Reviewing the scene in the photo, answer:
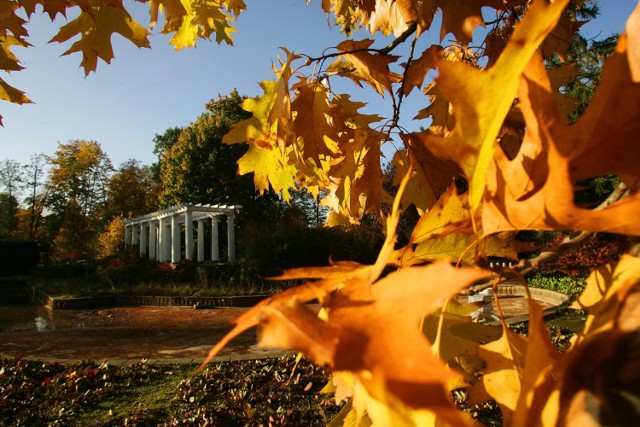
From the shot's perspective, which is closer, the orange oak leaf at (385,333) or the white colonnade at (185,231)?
the orange oak leaf at (385,333)

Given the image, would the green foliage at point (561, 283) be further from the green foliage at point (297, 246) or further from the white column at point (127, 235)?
the white column at point (127, 235)

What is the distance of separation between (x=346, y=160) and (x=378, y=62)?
1.20 ft

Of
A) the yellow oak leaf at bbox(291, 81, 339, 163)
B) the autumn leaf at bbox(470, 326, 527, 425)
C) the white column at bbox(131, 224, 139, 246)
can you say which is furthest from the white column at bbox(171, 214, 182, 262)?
the autumn leaf at bbox(470, 326, 527, 425)

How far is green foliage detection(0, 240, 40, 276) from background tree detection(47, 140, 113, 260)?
5.62 m

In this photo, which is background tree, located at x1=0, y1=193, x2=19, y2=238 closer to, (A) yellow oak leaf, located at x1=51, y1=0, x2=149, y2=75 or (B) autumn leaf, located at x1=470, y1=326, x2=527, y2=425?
(A) yellow oak leaf, located at x1=51, y1=0, x2=149, y2=75

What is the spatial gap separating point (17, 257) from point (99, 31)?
24.7m

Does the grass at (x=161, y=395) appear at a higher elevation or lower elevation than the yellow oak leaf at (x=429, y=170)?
lower

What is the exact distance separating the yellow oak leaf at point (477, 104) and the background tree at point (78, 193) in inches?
1247

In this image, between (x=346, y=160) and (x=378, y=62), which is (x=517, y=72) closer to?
(x=378, y=62)

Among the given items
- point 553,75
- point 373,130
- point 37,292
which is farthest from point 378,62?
point 37,292

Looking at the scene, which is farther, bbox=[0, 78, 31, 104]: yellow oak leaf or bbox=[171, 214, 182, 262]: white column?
bbox=[171, 214, 182, 262]: white column

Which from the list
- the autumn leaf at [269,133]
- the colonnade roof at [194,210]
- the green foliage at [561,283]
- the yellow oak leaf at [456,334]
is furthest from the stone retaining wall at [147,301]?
the yellow oak leaf at [456,334]

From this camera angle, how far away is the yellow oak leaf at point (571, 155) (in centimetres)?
37

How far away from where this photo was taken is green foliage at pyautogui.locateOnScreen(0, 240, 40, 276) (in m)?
21.7
